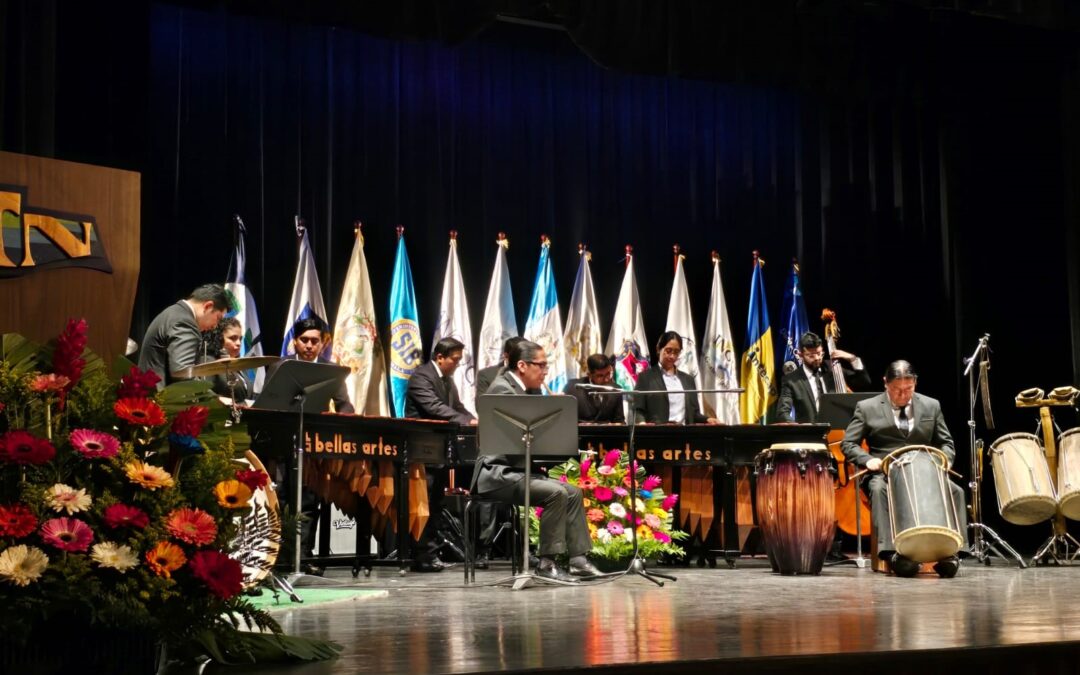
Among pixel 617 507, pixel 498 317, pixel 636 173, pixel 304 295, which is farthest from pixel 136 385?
pixel 636 173

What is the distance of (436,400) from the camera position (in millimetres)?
7953

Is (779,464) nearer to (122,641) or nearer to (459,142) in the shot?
(459,142)

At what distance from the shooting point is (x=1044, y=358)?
9.90 metres

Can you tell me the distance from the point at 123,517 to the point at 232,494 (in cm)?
29

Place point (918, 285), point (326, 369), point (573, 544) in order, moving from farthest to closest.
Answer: point (918, 285)
point (573, 544)
point (326, 369)

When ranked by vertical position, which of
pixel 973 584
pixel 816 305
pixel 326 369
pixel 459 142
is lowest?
pixel 973 584

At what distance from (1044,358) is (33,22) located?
8.13 m

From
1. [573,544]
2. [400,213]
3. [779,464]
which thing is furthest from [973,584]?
[400,213]

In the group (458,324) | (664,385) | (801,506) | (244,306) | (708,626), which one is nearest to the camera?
(708,626)

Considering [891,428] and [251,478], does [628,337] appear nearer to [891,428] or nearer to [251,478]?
[891,428]

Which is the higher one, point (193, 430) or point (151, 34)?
point (151, 34)

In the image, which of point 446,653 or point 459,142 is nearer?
point 446,653

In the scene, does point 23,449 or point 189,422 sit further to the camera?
point 189,422

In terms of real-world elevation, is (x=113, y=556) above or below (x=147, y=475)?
below
